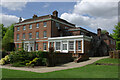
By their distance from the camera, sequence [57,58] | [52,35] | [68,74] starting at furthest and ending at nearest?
[52,35], [57,58], [68,74]

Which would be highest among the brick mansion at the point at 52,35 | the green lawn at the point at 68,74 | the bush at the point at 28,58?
the brick mansion at the point at 52,35

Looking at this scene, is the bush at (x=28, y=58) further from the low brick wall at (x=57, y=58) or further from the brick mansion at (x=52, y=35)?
the brick mansion at (x=52, y=35)

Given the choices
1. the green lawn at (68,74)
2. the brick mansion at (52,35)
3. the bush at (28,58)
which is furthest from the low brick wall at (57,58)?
the brick mansion at (52,35)

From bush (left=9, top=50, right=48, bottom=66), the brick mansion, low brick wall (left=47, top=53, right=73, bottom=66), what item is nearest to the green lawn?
bush (left=9, top=50, right=48, bottom=66)

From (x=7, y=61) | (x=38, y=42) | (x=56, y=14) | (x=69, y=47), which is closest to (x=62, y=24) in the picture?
(x=56, y=14)

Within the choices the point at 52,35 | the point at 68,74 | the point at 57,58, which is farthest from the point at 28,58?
the point at 52,35

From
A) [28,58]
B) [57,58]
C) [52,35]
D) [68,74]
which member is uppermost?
[52,35]

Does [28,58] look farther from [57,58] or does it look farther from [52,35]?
[52,35]

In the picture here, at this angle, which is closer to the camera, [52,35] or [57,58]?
[57,58]

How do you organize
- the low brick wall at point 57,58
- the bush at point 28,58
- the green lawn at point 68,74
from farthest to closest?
the low brick wall at point 57,58 < the bush at point 28,58 < the green lawn at point 68,74

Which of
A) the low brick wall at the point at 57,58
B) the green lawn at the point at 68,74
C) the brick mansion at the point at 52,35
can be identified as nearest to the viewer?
the green lawn at the point at 68,74

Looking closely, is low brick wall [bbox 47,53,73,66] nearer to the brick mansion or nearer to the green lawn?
the green lawn

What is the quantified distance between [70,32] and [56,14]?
6.90m

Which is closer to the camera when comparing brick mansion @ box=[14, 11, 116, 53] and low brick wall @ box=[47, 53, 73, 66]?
low brick wall @ box=[47, 53, 73, 66]
